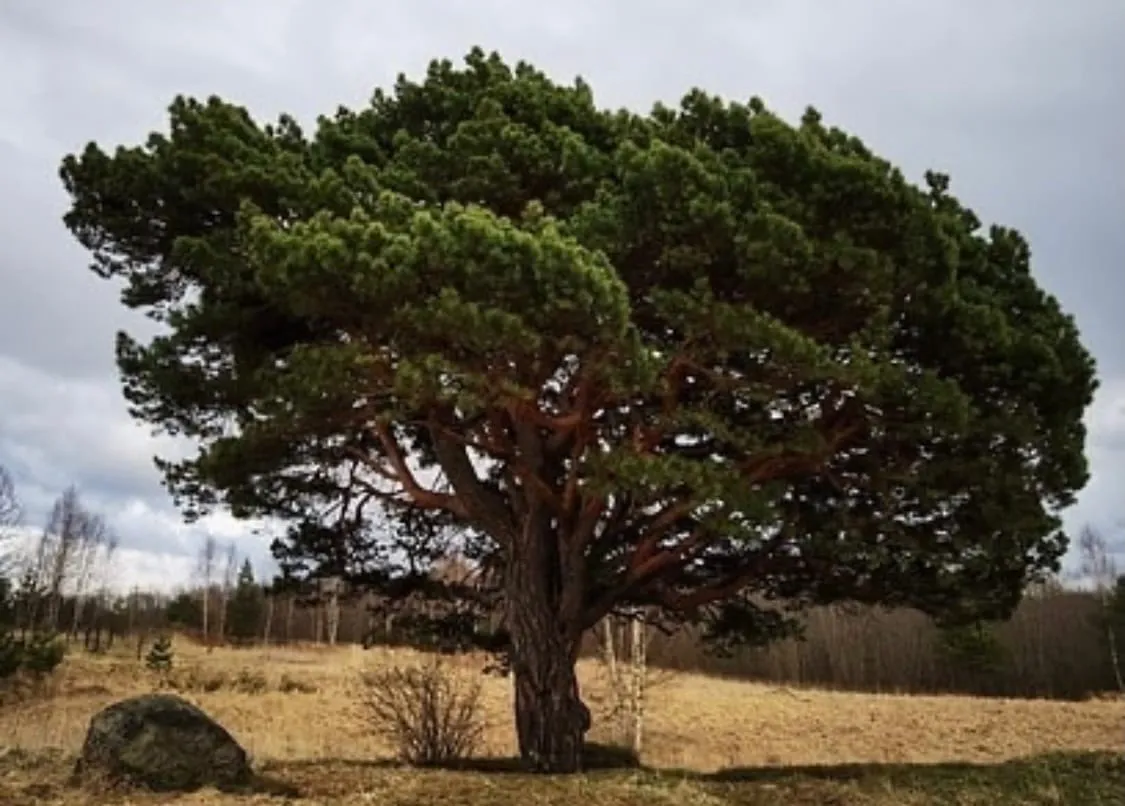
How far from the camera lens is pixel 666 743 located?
57.1 ft

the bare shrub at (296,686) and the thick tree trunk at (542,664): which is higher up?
the thick tree trunk at (542,664)

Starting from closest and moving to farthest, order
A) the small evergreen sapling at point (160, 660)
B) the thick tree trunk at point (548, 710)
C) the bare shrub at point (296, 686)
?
the thick tree trunk at point (548, 710)
the bare shrub at point (296, 686)
the small evergreen sapling at point (160, 660)

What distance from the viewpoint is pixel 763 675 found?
34312mm

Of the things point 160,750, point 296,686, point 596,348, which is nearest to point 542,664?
point 160,750

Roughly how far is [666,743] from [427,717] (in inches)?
356

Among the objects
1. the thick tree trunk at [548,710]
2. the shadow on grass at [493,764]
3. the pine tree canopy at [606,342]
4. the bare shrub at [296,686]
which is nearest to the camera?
the pine tree canopy at [606,342]

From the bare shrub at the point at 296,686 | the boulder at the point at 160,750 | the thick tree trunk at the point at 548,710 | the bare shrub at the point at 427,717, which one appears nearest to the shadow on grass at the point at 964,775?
the thick tree trunk at the point at 548,710

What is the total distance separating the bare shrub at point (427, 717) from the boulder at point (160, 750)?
7.98ft

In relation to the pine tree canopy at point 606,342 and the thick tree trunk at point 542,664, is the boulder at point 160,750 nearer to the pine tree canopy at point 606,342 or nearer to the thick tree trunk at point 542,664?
the pine tree canopy at point 606,342

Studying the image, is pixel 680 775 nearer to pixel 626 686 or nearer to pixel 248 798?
pixel 248 798

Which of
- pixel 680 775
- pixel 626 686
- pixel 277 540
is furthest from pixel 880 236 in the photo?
pixel 626 686

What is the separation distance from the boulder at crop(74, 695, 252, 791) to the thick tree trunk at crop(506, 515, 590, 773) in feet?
7.46

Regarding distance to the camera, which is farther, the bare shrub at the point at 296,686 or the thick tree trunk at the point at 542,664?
the bare shrub at the point at 296,686

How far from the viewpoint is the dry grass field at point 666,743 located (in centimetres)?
675
